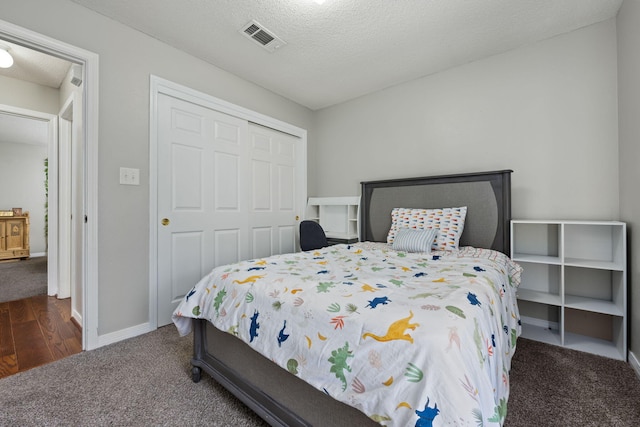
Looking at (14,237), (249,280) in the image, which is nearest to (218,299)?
(249,280)

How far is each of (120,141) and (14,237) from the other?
5756mm

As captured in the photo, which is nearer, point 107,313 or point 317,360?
point 317,360

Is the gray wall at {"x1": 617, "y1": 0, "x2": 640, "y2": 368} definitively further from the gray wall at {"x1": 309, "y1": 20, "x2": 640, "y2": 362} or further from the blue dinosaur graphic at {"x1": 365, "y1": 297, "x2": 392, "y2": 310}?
the blue dinosaur graphic at {"x1": 365, "y1": 297, "x2": 392, "y2": 310}

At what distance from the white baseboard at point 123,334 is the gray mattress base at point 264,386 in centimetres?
97

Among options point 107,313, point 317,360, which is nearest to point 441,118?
point 317,360

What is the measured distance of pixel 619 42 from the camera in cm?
209

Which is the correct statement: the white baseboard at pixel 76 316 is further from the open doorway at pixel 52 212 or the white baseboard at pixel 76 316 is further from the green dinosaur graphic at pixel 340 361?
the green dinosaur graphic at pixel 340 361

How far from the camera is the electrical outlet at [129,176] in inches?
87.1

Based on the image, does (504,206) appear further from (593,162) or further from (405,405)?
(405,405)

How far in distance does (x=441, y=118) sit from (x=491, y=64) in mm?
628

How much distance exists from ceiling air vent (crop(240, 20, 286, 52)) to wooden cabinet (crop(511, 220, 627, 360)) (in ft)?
8.42

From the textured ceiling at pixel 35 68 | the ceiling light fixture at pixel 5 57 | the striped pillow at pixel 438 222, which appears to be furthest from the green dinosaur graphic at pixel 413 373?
the ceiling light fixture at pixel 5 57

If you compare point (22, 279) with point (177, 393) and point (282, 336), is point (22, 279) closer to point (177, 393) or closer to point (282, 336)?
point (177, 393)

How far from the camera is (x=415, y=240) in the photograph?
239 centimetres
